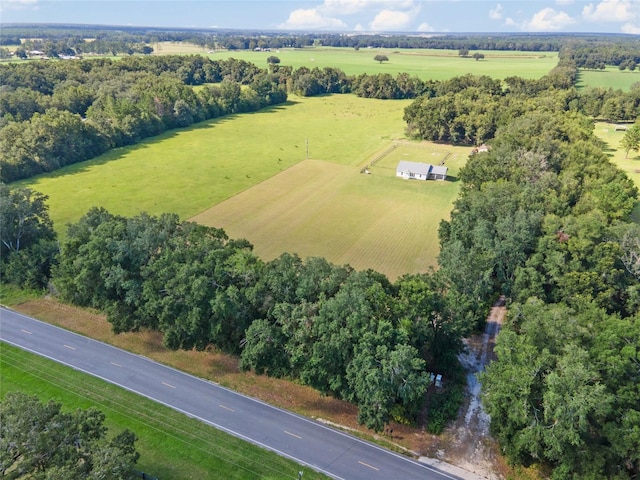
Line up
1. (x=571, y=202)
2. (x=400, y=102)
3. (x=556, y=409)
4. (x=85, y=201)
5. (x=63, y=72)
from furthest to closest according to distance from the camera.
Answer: (x=400, y=102), (x=63, y=72), (x=85, y=201), (x=571, y=202), (x=556, y=409)

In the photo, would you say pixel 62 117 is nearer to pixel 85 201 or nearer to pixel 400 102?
pixel 85 201

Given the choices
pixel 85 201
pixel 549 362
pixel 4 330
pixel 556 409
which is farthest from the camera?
pixel 85 201

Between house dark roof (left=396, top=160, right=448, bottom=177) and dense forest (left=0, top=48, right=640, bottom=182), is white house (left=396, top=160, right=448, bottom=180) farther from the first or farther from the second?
dense forest (left=0, top=48, right=640, bottom=182)

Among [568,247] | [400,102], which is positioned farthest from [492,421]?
[400,102]

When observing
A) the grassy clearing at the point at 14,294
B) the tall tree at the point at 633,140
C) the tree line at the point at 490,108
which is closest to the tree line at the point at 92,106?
the grassy clearing at the point at 14,294

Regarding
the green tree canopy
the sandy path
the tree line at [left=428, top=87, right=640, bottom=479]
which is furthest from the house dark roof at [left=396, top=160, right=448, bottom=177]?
the green tree canopy

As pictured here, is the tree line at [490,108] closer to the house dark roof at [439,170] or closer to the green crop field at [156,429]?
the house dark roof at [439,170]

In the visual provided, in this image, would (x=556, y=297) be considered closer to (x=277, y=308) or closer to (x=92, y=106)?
(x=277, y=308)
